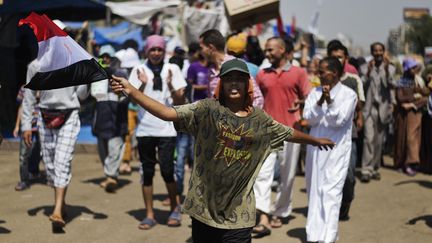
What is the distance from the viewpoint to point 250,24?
969 centimetres

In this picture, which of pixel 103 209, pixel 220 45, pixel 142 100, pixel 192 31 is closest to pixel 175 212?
pixel 103 209

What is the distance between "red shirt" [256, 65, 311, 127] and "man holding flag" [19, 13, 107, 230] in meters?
2.01

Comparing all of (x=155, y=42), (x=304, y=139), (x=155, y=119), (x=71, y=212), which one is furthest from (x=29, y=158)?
(x=304, y=139)

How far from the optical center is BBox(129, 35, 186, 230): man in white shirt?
6785mm

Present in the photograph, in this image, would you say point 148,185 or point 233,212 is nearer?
→ point 233,212

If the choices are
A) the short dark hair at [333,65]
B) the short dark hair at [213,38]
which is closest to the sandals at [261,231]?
the short dark hair at [333,65]

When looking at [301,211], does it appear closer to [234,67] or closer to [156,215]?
[156,215]

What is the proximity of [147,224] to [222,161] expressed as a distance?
9.69 feet

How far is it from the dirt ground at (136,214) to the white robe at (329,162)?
0.61 m

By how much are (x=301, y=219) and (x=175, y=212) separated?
1.53m

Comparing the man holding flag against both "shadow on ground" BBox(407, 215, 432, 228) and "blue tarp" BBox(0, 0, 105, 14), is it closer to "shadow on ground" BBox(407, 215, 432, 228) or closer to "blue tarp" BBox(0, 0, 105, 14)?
"blue tarp" BBox(0, 0, 105, 14)

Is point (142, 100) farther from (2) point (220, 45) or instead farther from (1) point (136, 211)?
(1) point (136, 211)

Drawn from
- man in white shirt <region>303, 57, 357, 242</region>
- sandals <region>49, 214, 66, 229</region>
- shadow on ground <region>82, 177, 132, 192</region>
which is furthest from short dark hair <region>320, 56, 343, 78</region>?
shadow on ground <region>82, 177, 132, 192</region>

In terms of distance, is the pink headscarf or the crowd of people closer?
the crowd of people
